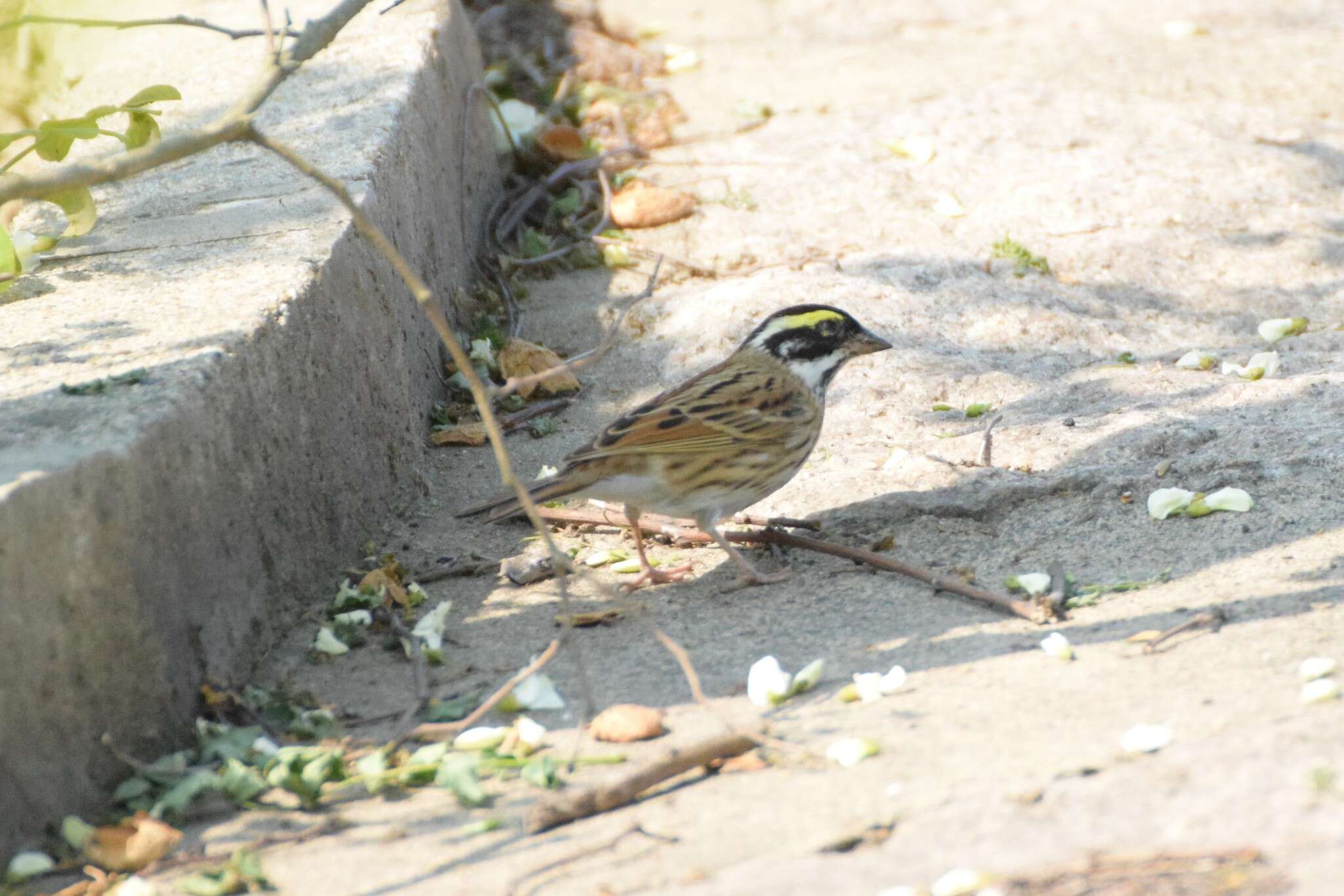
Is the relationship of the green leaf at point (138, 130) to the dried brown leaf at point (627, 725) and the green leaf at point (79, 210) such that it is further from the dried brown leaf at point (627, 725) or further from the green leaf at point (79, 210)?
the dried brown leaf at point (627, 725)

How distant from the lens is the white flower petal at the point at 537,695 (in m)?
4.02

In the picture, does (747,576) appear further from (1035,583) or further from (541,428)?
(541,428)

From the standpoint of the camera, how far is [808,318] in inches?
219

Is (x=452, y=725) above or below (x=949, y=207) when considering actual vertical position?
below

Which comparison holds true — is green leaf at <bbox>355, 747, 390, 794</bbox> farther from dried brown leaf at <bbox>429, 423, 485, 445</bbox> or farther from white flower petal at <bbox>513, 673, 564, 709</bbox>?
dried brown leaf at <bbox>429, 423, 485, 445</bbox>

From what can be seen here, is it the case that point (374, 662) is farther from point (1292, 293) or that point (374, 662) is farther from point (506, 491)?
point (1292, 293)

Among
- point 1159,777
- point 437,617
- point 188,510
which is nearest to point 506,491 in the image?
point 437,617

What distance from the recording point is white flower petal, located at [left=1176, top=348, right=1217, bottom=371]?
622 cm

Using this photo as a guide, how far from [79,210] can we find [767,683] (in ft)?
9.97

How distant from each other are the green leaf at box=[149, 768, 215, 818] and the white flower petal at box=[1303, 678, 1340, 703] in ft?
8.82

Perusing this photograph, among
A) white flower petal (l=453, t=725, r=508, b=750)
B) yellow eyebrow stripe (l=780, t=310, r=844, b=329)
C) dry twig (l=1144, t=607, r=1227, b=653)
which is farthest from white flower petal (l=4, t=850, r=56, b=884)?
yellow eyebrow stripe (l=780, t=310, r=844, b=329)

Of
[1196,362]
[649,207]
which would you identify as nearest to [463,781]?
[1196,362]

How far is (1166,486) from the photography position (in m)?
5.06

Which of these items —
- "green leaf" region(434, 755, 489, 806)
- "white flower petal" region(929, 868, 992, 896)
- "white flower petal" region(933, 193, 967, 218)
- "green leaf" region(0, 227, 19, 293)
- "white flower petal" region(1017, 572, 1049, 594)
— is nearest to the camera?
"white flower petal" region(929, 868, 992, 896)
